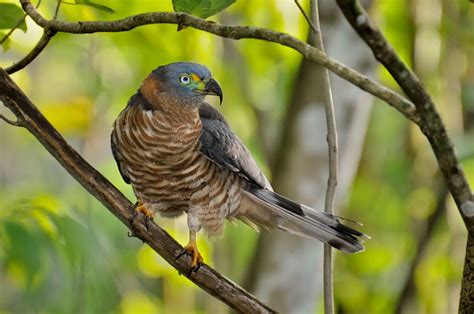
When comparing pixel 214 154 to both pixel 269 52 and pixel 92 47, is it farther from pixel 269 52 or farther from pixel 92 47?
pixel 269 52

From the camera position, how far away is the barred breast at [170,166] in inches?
105

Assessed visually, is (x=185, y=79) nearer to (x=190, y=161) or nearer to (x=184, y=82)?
(x=184, y=82)

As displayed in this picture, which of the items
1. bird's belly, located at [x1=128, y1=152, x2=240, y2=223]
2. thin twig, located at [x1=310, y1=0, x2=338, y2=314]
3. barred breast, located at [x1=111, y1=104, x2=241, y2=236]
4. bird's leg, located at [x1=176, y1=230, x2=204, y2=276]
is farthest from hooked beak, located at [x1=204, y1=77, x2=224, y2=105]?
thin twig, located at [x1=310, y1=0, x2=338, y2=314]

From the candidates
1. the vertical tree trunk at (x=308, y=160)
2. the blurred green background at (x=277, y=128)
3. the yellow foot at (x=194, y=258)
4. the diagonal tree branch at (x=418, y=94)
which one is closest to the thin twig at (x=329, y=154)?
the yellow foot at (x=194, y=258)

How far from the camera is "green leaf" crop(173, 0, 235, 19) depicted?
1.63m

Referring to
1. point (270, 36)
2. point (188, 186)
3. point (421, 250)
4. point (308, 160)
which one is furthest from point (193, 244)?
point (421, 250)

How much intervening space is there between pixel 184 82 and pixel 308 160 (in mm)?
957

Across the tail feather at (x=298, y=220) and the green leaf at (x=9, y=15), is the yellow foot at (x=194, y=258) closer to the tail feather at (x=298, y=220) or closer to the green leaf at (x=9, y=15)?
the tail feather at (x=298, y=220)

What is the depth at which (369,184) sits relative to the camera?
16.3 ft

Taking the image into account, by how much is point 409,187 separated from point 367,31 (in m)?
3.62

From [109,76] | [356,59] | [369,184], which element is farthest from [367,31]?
[109,76]

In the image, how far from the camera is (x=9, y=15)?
75.7 inches

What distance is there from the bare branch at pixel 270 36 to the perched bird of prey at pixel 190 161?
0.92 metres

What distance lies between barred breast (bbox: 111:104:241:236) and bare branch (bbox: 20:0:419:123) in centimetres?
90
